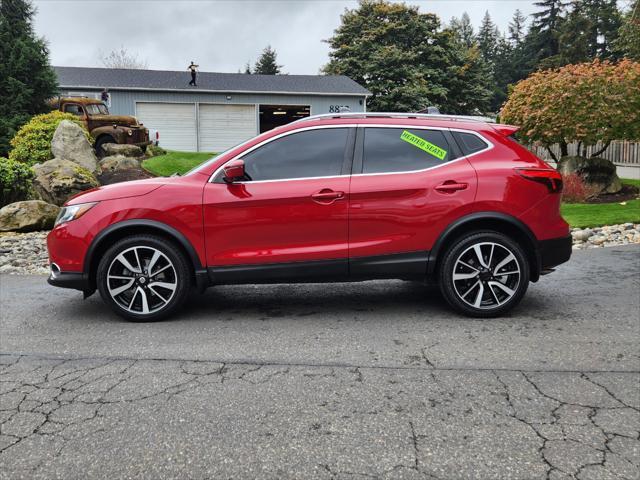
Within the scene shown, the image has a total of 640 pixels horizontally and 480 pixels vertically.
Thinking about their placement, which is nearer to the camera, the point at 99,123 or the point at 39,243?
the point at 39,243

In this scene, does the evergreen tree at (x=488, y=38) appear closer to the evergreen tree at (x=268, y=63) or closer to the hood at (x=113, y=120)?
the evergreen tree at (x=268, y=63)

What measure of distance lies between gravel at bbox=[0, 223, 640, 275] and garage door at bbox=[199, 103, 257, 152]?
806 inches

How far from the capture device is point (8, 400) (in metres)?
3.53

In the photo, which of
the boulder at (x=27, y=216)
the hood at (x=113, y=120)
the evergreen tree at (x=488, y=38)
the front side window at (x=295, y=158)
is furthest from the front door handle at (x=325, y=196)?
the evergreen tree at (x=488, y=38)

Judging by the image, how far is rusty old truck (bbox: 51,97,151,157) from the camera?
21.0m

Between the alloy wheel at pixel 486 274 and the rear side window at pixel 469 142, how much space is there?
870 mm

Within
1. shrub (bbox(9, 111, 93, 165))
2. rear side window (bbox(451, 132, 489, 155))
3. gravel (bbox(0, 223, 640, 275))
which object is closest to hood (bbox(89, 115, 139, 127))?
shrub (bbox(9, 111, 93, 165))

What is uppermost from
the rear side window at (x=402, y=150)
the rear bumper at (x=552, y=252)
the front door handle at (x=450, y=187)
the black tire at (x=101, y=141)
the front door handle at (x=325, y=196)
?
the black tire at (x=101, y=141)

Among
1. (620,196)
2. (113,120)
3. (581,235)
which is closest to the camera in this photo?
(581,235)

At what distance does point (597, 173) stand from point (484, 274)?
11560mm

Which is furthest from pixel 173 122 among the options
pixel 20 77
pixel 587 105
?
pixel 587 105

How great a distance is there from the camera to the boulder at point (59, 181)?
41.8 ft

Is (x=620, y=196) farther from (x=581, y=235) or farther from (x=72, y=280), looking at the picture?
(x=72, y=280)

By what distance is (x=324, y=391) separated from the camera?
360 cm
